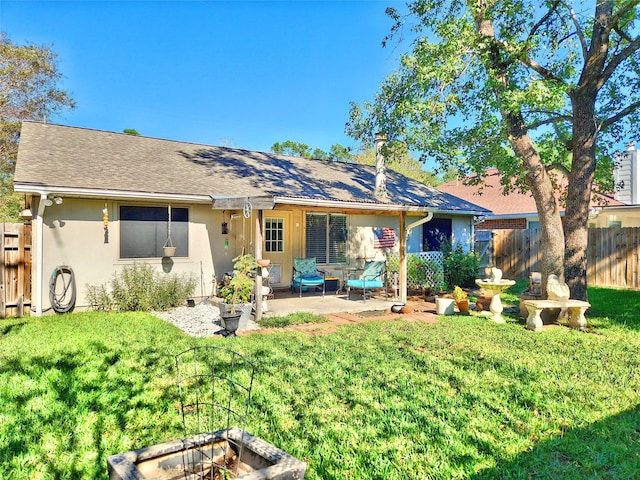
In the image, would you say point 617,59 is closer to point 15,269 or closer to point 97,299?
point 97,299

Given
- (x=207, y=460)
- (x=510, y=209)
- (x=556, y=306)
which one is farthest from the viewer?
(x=510, y=209)

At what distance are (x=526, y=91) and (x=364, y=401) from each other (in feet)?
21.6

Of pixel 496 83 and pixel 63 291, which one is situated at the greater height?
pixel 496 83

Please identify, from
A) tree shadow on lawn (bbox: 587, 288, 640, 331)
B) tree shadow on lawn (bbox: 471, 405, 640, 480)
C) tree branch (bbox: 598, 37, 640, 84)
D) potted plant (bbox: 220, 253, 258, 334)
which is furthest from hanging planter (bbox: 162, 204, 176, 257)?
tree branch (bbox: 598, 37, 640, 84)

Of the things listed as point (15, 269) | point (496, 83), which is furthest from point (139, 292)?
point (496, 83)

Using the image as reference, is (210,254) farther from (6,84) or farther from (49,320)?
(6,84)

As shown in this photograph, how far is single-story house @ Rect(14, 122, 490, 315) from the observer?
799 centimetres

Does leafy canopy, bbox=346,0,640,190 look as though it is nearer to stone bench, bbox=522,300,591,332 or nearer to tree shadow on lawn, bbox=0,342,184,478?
stone bench, bbox=522,300,591,332

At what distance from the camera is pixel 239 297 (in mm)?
7434

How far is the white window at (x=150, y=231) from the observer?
8789 mm

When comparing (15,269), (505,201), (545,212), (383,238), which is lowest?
(15,269)

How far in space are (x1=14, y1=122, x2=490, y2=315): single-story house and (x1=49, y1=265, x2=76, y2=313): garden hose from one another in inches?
6.9

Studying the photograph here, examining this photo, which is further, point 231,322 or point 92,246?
point 92,246

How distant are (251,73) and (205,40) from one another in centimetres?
519
